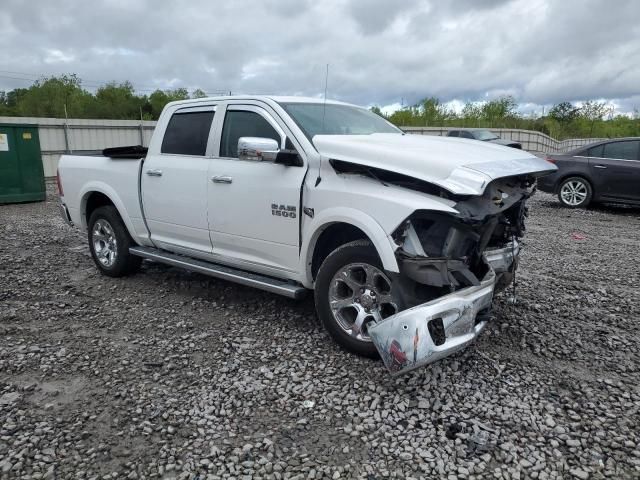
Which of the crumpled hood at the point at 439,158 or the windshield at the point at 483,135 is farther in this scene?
the windshield at the point at 483,135

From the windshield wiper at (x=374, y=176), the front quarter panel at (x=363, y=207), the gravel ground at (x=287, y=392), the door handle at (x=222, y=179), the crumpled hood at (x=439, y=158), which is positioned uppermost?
the crumpled hood at (x=439, y=158)

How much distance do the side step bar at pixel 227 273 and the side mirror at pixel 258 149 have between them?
1014 mm

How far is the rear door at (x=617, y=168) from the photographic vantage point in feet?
32.2

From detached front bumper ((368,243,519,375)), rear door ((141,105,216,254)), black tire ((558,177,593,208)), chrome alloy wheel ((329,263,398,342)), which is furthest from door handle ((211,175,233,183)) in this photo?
black tire ((558,177,593,208))

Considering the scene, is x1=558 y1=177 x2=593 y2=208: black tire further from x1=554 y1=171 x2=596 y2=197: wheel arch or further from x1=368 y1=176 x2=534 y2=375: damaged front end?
x1=368 y1=176 x2=534 y2=375: damaged front end

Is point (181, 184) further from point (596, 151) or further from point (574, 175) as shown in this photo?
point (596, 151)

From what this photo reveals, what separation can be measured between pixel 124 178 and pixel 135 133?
14518 mm

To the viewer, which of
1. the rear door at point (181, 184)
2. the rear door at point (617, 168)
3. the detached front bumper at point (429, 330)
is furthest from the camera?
the rear door at point (617, 168)

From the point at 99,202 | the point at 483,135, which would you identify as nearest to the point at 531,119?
the point at 483,135

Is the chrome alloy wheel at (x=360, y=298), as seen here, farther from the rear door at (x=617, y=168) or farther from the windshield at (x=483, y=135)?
the windshield at (x=483, y=135)

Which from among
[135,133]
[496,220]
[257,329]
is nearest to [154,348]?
[257,329]

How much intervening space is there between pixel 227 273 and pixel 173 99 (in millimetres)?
39361

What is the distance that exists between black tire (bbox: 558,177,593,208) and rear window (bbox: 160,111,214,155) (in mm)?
8703

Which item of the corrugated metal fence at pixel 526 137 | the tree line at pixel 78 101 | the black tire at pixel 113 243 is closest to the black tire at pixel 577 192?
the black tire at pixel 113 243
